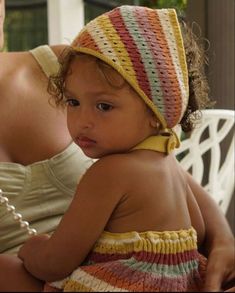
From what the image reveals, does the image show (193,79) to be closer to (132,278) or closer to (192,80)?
(192,80)

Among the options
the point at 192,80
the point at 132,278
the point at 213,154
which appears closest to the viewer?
the point at 132,278

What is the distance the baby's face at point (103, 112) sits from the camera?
2.87 feet

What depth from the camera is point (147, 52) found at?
2.88 feet

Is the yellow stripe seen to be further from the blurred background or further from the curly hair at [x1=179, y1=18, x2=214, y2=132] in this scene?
the blurred background

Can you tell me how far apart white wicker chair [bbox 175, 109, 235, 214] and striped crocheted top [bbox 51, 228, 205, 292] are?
574 mm

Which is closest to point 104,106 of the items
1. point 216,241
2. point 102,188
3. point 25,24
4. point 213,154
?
point 102,188

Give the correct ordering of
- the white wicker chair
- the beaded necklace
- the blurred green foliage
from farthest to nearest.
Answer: the blurred green foliage
the white wicker chair
the beaded necklace

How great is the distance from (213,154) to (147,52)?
0.63 m

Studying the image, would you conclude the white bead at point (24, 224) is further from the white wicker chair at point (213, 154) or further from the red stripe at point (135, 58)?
the white wicker chair at point (213, 154)

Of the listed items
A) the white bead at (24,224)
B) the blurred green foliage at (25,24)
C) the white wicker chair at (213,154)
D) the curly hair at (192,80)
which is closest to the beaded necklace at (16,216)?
the white bead at (24,224)

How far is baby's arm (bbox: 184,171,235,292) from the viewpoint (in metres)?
0.97

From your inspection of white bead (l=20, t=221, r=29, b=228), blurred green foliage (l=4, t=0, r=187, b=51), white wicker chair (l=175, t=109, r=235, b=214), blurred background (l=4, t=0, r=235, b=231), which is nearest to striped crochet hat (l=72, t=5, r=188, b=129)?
blurred background (l=4, t=0, r=235, b=231)

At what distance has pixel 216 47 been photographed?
1.25 meters

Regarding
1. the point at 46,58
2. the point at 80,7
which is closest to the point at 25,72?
the point at 46,58
